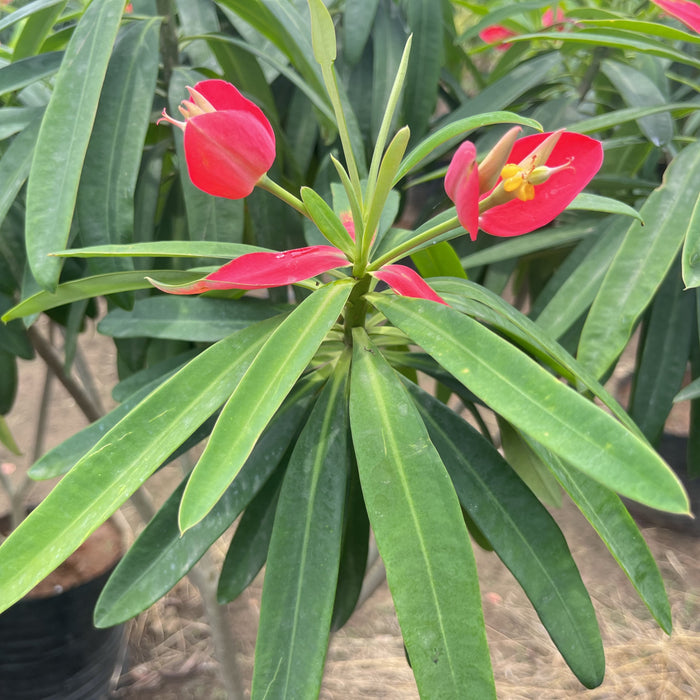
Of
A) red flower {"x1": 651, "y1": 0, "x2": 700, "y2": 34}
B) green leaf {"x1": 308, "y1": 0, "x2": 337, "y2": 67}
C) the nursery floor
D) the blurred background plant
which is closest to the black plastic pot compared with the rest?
the nursery floor

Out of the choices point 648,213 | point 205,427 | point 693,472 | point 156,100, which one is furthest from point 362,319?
point 693,472

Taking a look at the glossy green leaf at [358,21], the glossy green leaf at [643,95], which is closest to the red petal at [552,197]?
the glossy green leaf at [643,95]

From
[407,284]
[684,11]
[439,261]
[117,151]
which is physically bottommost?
[407,284]

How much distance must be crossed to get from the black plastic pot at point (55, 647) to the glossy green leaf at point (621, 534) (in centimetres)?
99

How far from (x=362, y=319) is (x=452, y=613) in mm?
274

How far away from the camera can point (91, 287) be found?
1.97 feet

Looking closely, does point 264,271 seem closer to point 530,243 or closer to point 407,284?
point 407,284

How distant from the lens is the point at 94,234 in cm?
65

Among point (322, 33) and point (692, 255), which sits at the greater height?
point (322, 33)

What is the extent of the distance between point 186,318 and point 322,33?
0.31 metres

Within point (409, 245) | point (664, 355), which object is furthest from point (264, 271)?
point (664, 355)

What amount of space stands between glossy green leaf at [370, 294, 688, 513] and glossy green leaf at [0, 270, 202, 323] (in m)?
0.24

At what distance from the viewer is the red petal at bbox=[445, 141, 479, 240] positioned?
418 mm

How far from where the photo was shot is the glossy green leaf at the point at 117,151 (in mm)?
655
